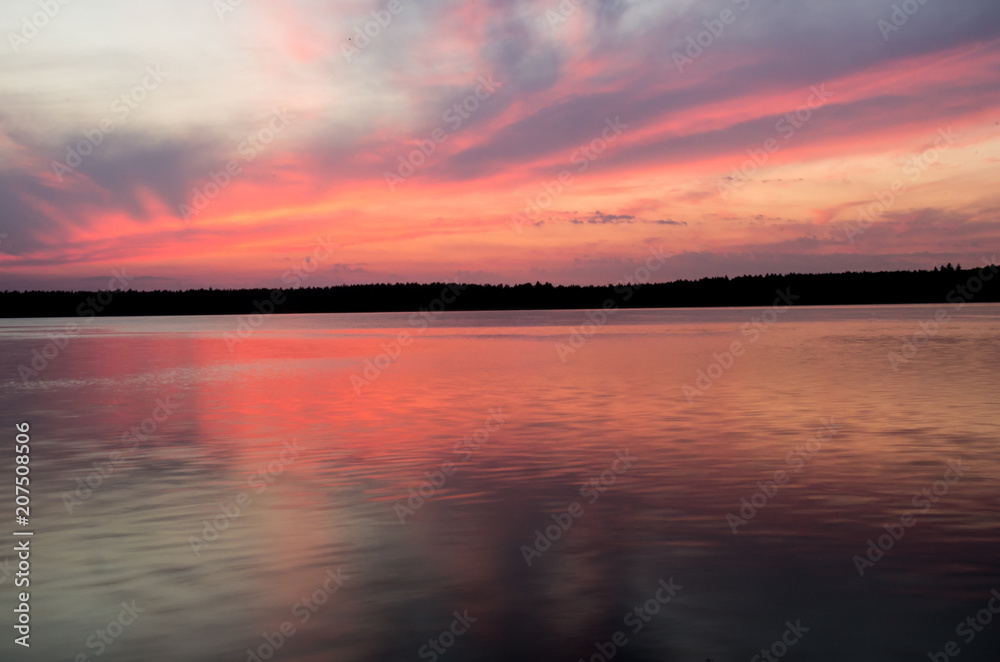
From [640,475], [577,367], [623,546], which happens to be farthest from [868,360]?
[623,546]

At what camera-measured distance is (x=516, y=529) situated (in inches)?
528

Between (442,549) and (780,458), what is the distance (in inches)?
383

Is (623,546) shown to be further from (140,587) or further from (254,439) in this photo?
(254,439)

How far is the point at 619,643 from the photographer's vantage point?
29.2ft

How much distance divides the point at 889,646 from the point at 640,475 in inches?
357

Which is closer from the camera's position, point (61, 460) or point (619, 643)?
point (619, 643)

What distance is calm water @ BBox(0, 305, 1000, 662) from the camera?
9227 millimetres

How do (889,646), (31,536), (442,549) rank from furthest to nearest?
1. (31,536)
2. (442,549)
3. (889,646)

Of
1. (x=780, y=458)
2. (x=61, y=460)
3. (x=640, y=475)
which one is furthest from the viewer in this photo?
(x=61, y=460)

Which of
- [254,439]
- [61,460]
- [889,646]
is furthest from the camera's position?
[254,439]

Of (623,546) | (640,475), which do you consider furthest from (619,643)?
(640,475)

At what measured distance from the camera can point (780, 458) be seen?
1917 cm

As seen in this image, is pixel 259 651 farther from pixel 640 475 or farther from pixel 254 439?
pixel 254 439

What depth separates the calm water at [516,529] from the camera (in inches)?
363
